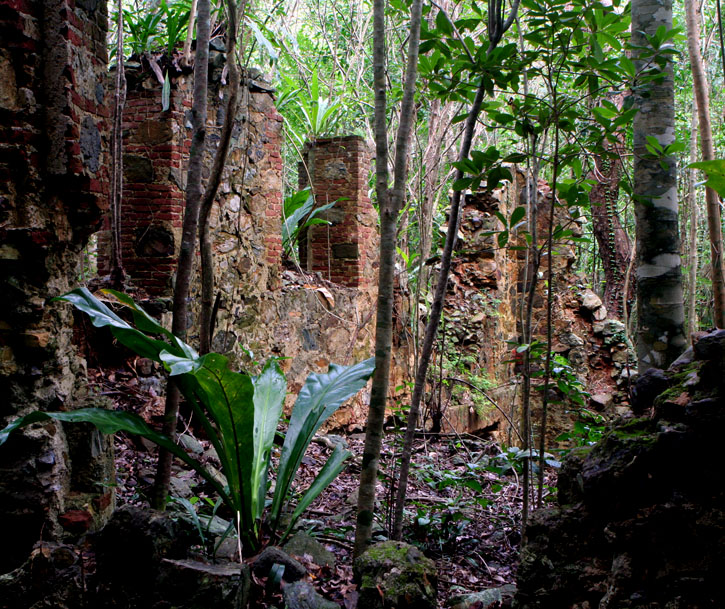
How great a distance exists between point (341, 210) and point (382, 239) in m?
4.57

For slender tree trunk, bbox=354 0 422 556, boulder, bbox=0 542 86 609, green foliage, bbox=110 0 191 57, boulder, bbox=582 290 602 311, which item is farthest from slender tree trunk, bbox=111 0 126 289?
boulder, bbox=582 290 602 311

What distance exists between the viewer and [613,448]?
5.91 feet

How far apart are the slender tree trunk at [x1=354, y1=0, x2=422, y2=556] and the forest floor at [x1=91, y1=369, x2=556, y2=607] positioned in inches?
13.1

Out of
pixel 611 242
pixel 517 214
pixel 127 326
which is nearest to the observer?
pixel 127 326

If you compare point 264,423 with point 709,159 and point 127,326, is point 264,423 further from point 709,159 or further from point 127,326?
point 709,159

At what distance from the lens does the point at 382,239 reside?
2.31 meters

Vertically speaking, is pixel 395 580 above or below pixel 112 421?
below

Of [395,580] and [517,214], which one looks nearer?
[395,580]

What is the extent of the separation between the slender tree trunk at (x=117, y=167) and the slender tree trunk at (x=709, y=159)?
3.49m

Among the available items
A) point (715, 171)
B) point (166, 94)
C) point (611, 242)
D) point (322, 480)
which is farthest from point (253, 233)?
point (611, 242)

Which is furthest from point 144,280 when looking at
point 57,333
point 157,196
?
point 57,333

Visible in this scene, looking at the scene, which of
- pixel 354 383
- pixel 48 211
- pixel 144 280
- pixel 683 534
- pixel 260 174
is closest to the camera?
pixel 683 534

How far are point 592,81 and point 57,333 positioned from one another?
255 cm

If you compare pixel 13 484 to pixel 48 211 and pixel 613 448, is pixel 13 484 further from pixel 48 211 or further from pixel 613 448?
pixel 613 448
